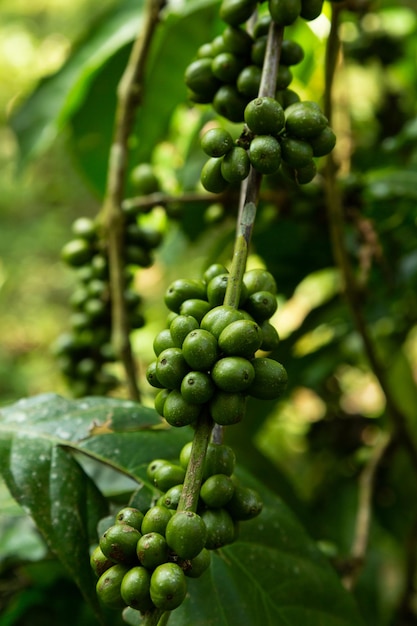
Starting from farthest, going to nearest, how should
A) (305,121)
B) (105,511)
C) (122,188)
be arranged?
(122,188) → (105,511) → (305,121)

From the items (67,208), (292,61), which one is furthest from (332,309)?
(67,208)

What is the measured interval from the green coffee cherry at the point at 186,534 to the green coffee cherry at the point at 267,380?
85 millimetres

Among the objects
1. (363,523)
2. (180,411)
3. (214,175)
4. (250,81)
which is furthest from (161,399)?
(363,523)

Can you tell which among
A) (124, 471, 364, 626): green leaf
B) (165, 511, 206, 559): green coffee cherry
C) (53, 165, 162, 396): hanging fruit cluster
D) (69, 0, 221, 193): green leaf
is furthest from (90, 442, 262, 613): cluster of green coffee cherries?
(69, 0, 221, 193): green leaf

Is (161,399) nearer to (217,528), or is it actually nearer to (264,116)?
(217,528)

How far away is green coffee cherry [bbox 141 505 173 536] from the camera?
38cm

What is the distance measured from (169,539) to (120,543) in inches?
1.3

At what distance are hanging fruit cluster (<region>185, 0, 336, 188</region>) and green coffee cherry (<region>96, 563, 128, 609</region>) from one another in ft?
0.82

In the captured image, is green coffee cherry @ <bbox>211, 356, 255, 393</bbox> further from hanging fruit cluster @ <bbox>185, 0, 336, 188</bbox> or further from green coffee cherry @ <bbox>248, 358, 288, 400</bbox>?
hanging fruit cluster @ <bbox>185, 0, 336, 188</bbox>

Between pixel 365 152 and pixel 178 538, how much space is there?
91 centimetres

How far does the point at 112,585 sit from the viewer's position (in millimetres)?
380

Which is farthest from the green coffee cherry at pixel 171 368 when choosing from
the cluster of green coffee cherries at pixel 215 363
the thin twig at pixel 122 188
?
the thin twig at pixel 122 188

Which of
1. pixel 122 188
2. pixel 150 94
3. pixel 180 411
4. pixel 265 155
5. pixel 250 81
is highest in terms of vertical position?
pixel 150 94

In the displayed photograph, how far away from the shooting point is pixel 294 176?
482 millimetres
